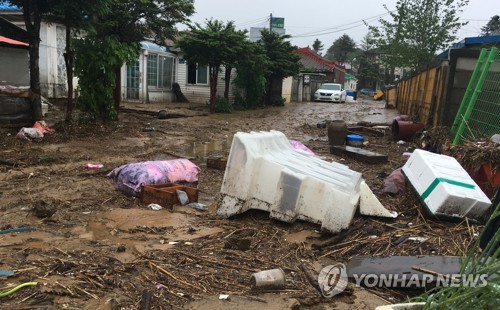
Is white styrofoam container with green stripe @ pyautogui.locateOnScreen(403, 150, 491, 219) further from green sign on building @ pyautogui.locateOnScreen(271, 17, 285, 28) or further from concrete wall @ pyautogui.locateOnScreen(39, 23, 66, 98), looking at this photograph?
green sign on building @ pyautogui.locateOnScreen(271, 17, 285, 28)

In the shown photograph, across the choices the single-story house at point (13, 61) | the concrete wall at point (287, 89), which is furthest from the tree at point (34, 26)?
the concrete wall at point (287, 89)

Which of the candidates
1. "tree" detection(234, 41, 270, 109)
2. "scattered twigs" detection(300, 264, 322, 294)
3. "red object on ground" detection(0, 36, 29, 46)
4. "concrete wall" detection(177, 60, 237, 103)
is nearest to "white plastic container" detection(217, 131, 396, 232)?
"scattered twigs" detection(300, 264, 322, 294)

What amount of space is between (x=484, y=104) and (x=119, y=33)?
34.7 ft

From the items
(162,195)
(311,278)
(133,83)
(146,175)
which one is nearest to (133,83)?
(133,83)

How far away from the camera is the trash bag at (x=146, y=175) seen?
207 inches

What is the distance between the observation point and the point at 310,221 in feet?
13.5

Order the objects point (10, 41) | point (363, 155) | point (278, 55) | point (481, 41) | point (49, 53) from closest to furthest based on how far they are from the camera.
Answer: point (363, 155) < point (10, 41) < point (481, 41) < point (49, 53) < point (278, 55)

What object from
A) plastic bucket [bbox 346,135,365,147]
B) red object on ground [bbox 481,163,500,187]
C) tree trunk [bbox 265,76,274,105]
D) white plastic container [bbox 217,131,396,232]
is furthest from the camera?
tree trunk [bbox 265,76,274,105]

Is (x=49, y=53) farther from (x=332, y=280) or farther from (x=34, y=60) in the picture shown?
(x=332, y=280)

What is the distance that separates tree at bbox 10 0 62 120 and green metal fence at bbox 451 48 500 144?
9.24 m

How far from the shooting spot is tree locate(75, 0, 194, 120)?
1089 centimetres

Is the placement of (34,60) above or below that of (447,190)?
above

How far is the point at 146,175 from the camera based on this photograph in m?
5.28

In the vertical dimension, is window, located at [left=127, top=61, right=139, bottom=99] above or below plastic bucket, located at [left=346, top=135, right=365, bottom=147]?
above
